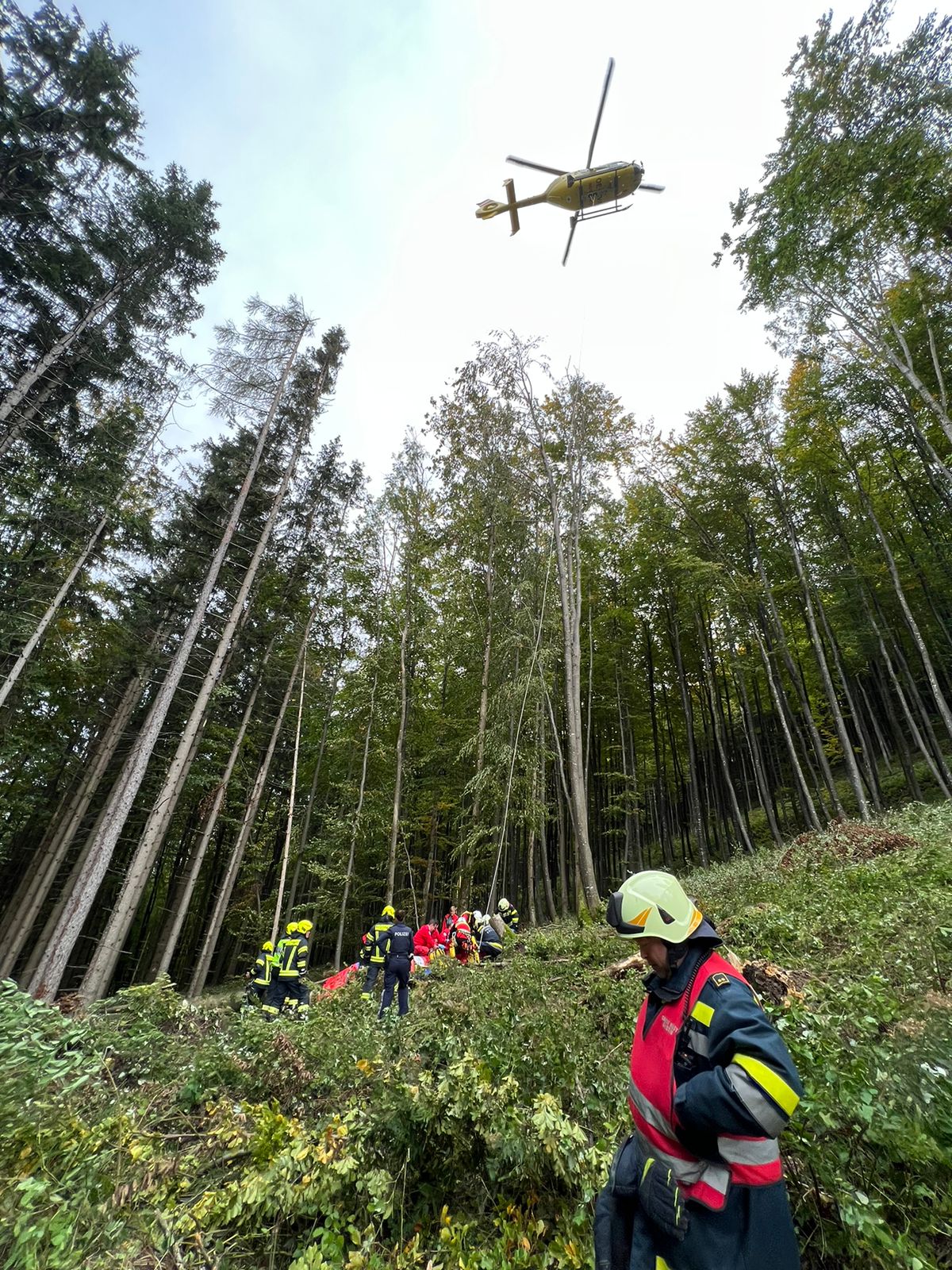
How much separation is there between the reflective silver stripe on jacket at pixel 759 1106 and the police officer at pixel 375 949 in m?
7.44

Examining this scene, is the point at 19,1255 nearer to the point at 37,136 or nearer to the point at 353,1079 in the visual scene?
the point at 353,1079

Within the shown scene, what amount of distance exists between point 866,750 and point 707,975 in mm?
18556

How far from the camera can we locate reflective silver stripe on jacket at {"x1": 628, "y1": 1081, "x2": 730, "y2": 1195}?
4.73ft

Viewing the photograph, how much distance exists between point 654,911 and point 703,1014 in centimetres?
30

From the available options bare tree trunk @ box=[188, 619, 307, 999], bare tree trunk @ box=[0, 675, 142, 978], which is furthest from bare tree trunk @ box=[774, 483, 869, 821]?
bare tree trunk @ box=[0, 675, 142, 978]

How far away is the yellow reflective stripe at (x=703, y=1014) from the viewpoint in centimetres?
158

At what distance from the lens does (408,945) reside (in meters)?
7.46

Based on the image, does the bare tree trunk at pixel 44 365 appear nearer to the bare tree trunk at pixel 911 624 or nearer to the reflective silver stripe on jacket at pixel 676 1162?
the reflective silver stripe on jacket at pixel 676 1162

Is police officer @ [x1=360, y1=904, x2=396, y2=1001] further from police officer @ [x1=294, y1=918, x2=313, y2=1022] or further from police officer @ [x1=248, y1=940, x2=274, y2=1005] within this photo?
police officer @ [x1=248, y1=940, x2=274, y2=1005]

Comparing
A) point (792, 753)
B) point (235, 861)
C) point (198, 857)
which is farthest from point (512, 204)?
point (235, 861)

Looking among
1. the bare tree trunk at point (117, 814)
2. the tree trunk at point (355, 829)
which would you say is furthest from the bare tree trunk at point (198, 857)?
the tree trunk at point (355, 829)

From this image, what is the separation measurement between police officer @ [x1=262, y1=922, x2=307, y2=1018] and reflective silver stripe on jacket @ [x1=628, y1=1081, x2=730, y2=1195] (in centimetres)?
697

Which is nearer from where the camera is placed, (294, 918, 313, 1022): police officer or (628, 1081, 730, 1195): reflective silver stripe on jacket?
(628, 1081, 730, 1195): reflective silver stripe on jacket

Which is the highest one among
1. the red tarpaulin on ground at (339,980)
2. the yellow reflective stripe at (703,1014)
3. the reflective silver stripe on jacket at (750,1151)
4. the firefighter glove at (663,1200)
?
the yellow reflective stripe at (703,1014)
